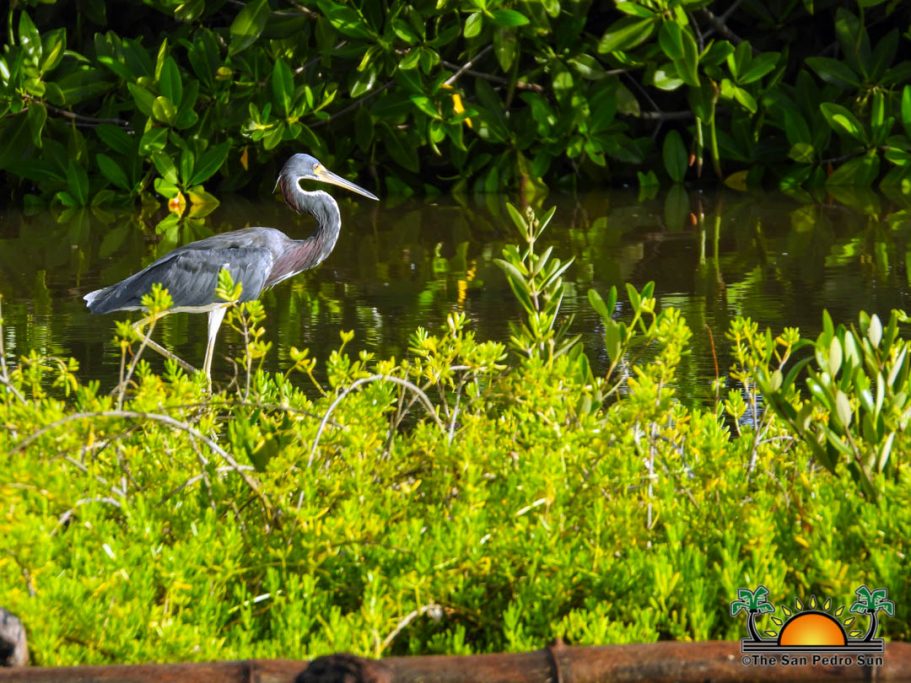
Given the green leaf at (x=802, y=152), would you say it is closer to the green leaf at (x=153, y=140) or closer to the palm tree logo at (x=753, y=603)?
the green leaf at (x=153, y=140)

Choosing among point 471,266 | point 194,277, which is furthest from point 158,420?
point 471,266

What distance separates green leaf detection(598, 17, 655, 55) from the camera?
9.92 metres

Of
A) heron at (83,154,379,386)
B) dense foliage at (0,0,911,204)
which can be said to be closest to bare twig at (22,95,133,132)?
dense foliage at (0,0,911,204)

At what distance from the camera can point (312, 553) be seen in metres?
2.84

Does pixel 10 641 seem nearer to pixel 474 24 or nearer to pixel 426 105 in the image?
pixel 474 24

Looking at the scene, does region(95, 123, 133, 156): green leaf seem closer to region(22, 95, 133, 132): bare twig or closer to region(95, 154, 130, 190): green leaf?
region(95, 154, 130, 190): green leaf

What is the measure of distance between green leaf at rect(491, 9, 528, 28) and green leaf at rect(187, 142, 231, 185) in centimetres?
221

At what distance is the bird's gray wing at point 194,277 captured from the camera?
20.1 ft

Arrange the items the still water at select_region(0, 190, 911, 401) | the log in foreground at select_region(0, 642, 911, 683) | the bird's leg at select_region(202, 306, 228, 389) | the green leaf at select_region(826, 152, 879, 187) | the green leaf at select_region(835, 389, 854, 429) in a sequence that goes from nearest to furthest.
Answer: the log in foreground at select_region(0, 642, 911, 683) < the green leaf at select_region(835, 389, 854, 429) < the bird's leg at select_region(202, 306, 228, 389) < the still water at select_region(0, 190, 911, 401) < the green leaf at select_region(826, 152, 879, 187)

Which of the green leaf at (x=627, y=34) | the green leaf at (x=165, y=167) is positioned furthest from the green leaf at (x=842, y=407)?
the green leaf at (x=165, y=167)

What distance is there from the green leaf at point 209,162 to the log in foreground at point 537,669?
26.8ft

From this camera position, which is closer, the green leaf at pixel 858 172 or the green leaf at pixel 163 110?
the green leaf at pixel 163 110

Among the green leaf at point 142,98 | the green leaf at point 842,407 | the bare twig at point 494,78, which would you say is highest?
the bare twig at point 494,78

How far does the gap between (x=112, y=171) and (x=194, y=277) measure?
4.93 m
